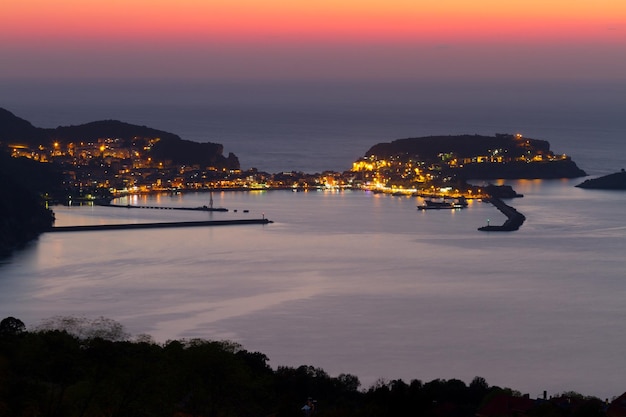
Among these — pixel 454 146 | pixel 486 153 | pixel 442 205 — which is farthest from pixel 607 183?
pixel 454 146

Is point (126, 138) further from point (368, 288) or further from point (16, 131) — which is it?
point (368, 288)

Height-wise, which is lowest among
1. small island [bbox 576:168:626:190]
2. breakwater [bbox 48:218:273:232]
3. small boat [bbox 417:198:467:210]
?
breakwater [bbox 48:218:273:232]

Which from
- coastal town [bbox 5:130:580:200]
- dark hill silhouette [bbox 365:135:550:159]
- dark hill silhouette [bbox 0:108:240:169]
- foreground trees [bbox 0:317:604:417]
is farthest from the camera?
dark hill silhouette [bbox 365:135:550:159]

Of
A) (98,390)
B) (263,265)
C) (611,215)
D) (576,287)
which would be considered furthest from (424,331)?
(611,215)

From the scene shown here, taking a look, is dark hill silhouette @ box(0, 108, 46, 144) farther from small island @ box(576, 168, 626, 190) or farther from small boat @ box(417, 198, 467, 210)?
small island @ box(576, 168, 626, 190)

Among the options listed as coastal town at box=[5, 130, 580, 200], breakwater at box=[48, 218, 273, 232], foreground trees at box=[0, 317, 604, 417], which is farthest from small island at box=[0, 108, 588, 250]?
foreground trees at box=[0, 317, 604, 417]

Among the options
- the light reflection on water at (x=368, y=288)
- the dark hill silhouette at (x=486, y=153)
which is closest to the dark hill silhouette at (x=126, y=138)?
the dark hill silhouette at (x=486, y=153)

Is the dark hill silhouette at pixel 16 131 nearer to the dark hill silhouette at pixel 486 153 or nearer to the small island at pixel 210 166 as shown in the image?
the small island at pixel 210 166
